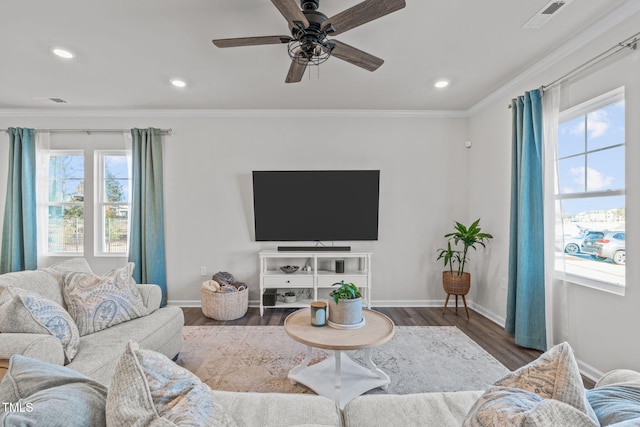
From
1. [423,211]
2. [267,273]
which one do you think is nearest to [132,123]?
[267,273]

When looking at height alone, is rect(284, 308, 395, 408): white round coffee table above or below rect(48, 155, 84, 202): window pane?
below

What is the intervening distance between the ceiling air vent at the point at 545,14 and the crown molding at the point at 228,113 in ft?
6.15

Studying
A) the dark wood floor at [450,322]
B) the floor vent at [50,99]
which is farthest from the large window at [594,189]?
the floor vent at [50,99]

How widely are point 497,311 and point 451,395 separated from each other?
273 centimetres

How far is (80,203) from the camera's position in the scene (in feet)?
13.8

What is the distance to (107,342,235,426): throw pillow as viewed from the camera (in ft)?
2.55

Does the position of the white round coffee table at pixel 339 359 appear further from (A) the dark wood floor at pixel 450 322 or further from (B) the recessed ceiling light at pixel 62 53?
(B) the recessed ceiling light at pixel 62 53

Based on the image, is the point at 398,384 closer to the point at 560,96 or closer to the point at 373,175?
the point at 373,175

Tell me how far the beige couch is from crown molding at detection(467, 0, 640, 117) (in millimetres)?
3926

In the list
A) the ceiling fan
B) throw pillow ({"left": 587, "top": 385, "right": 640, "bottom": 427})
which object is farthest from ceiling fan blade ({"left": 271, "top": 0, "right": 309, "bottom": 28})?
throw pillow ({"left": 587, "top": 385, "right": 640, "bottom": 427})

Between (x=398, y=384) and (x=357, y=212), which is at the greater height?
(x=357, y=212)

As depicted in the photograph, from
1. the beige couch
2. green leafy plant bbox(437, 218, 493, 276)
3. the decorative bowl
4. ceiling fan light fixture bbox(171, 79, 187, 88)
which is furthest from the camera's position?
the decorative bowl

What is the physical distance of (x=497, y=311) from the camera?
11.7 feet

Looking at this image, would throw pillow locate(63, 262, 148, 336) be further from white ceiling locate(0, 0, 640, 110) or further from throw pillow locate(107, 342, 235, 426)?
white ceiling locate(0, 0, 640, 110)
